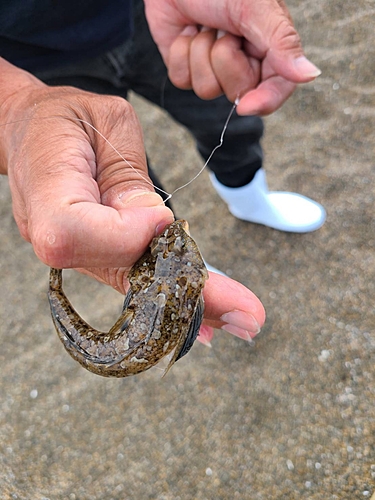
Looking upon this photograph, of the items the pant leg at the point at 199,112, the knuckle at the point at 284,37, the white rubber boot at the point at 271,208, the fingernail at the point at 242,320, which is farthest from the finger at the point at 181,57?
the fingernail at the point at 242,320

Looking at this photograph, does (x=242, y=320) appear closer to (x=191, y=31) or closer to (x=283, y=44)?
(x=283, y=44)

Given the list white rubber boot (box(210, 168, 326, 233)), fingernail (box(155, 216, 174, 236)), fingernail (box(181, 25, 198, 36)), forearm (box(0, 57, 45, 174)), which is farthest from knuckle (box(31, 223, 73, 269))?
white rubber boot (box(210, 168, 326, 233))

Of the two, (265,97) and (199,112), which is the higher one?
(265,97)

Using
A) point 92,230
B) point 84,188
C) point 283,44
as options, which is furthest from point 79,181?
point 283,44

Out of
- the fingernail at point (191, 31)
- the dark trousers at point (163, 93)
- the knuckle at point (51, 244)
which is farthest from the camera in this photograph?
the dark trousers at point (163, 93)

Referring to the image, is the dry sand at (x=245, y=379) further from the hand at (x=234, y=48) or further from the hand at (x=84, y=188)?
the hand at (x=234, y=48)

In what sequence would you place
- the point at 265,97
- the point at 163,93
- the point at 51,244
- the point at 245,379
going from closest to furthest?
the point at 51,244 < the point at 265,97 < the point at 245,379 < the point at 163,93

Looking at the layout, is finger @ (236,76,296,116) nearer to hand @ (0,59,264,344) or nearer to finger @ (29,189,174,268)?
hand @ (0,59,264,344)
